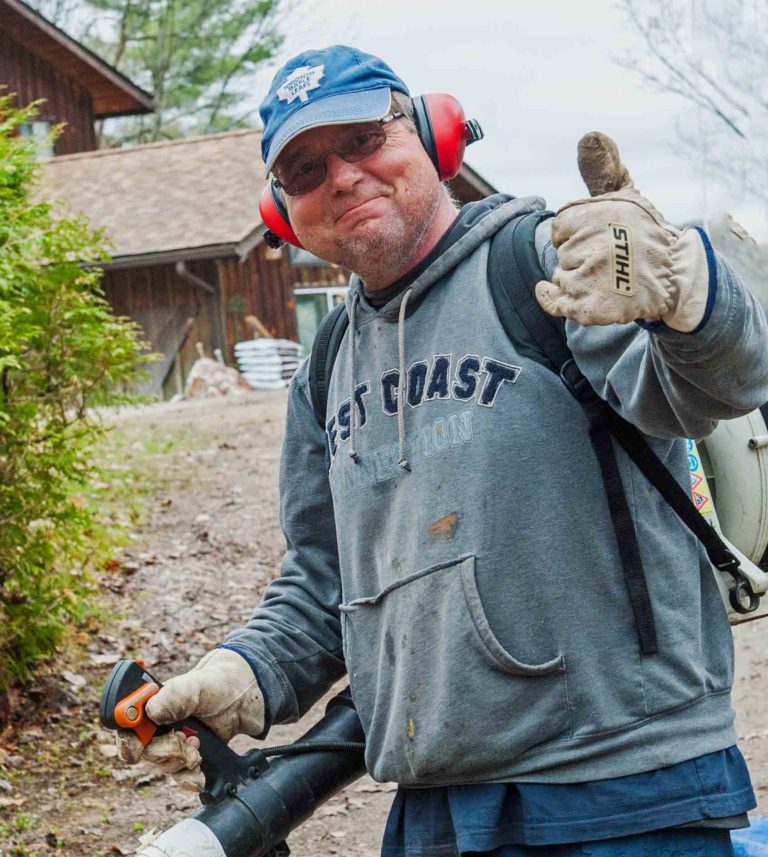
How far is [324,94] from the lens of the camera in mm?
2326

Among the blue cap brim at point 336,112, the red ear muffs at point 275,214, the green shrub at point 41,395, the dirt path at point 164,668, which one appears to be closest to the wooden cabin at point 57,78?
the dirt path at point 164,668

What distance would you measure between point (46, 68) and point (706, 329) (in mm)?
27370

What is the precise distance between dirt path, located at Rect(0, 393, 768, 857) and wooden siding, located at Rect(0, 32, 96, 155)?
1786 centimetres

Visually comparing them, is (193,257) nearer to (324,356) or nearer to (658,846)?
(324,356)

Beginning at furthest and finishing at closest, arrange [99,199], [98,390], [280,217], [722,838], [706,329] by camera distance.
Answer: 1. [99,199]
2. [98,390]
3. [280,217]
4. [722,838]
5. [706,329]

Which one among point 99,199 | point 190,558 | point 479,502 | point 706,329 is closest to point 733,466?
point 479,502

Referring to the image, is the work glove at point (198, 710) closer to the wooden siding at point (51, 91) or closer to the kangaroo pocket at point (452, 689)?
the kangaroo pocket at point (452, 689)

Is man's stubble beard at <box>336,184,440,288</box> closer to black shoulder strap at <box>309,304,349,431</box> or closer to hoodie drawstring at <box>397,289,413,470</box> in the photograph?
hoodie drawstring at <box>397,289,413,470</box>

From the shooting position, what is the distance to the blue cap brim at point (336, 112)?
90.6 inches

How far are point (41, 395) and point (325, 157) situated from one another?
12.4ft

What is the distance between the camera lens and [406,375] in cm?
232

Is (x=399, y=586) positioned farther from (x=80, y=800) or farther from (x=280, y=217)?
(x=80, y=800)

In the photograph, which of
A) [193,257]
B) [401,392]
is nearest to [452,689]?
[401,392]

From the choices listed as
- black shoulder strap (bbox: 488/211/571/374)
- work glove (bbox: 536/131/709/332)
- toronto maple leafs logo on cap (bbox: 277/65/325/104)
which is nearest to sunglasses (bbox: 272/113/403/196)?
toronto maple leafs logo on cap (bbox: 277/65/325/104)
